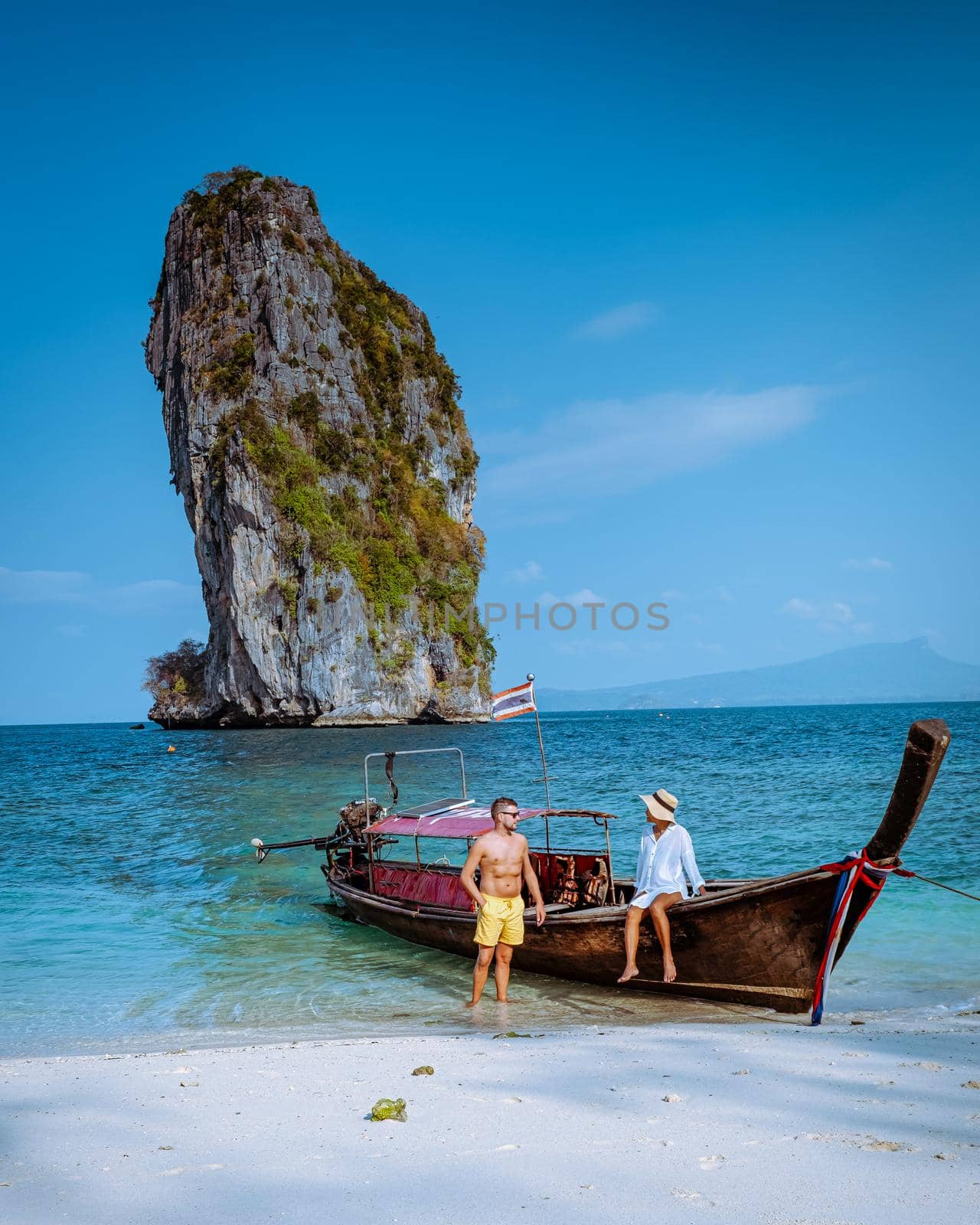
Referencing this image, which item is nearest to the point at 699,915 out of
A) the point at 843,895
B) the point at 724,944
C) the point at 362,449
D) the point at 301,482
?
the point at 724,944

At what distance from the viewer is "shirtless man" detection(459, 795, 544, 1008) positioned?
25.8 feet

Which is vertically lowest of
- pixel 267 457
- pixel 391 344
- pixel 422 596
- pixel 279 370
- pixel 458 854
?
pixel 458 854

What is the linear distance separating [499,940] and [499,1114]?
3447mm

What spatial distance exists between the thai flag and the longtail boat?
3.70 ft

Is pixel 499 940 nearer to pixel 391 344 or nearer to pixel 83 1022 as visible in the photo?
pixel 83 1022

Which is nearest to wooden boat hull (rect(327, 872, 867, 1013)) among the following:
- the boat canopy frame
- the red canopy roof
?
the boat canopy frame

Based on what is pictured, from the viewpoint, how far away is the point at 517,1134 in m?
4.38

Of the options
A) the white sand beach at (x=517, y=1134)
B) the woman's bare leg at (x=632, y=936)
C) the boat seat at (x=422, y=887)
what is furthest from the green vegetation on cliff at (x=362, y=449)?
the white sand beach at (x=517, y=1134)

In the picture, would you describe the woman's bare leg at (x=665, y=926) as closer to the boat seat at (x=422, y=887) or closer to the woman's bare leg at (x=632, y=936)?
the woman's bare leg at (x=632, y=936)

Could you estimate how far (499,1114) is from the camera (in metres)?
4.68

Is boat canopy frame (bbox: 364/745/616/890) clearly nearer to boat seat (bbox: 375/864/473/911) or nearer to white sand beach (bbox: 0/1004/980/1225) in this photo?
boat seat (bbox: 375/864/473/911)

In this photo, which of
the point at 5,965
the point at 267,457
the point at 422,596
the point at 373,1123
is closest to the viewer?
the point at 373,1123

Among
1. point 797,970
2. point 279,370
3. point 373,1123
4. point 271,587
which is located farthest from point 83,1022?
point 279,370

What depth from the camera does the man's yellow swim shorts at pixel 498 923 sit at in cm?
802
